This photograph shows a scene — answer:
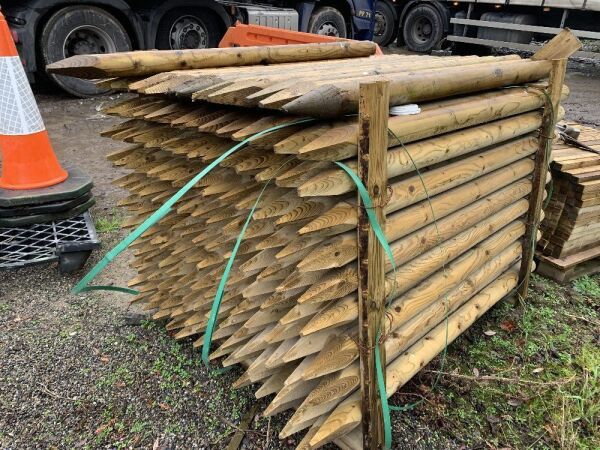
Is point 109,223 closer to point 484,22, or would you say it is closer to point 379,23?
point 484,22

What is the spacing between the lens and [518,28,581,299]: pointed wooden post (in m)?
2.97

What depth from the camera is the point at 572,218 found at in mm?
3598

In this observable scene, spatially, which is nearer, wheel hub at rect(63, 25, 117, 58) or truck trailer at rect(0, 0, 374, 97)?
truck trailer at rect(0, 0, 374, 97)

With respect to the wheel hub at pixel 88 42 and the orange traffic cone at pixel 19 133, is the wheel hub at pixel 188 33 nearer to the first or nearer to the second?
A: the wheel hub at pixel 88 42

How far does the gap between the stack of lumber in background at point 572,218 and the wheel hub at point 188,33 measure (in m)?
6.77

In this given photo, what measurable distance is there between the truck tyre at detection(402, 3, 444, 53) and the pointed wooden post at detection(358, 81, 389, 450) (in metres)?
13.7

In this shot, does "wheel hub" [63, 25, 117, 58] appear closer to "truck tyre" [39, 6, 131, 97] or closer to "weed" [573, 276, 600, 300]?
"truck tyre" [39, 6, 131, 97]

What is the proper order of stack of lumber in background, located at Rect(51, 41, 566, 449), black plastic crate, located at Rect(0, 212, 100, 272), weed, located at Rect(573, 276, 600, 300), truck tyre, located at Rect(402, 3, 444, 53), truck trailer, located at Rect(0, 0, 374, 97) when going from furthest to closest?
truck tyre, located at Rect(402, 3, 444, 53)
truck trailer, located at Rect(0, 0, 374, 97)
weed, located at Rect(573, 276, 600, 300)
black plastic crate, located at Rect(0, 212, 100, 272)
stack of lumber in background, located at Rect(51, 41, 566, 449)

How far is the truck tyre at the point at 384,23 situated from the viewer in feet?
47.6

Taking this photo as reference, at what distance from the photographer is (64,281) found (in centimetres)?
356

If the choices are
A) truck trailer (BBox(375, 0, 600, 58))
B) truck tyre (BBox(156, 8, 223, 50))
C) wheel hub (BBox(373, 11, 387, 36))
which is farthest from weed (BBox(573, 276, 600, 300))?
wheel hub (BBox(373, 11, 387, 36))

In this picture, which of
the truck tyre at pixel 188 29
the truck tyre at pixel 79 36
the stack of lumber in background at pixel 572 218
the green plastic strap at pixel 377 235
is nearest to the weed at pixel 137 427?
the green plastic strap at pixel 377 235

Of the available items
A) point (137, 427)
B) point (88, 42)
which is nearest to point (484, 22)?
point (88, 42)

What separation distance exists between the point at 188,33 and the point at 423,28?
8.73 meters
